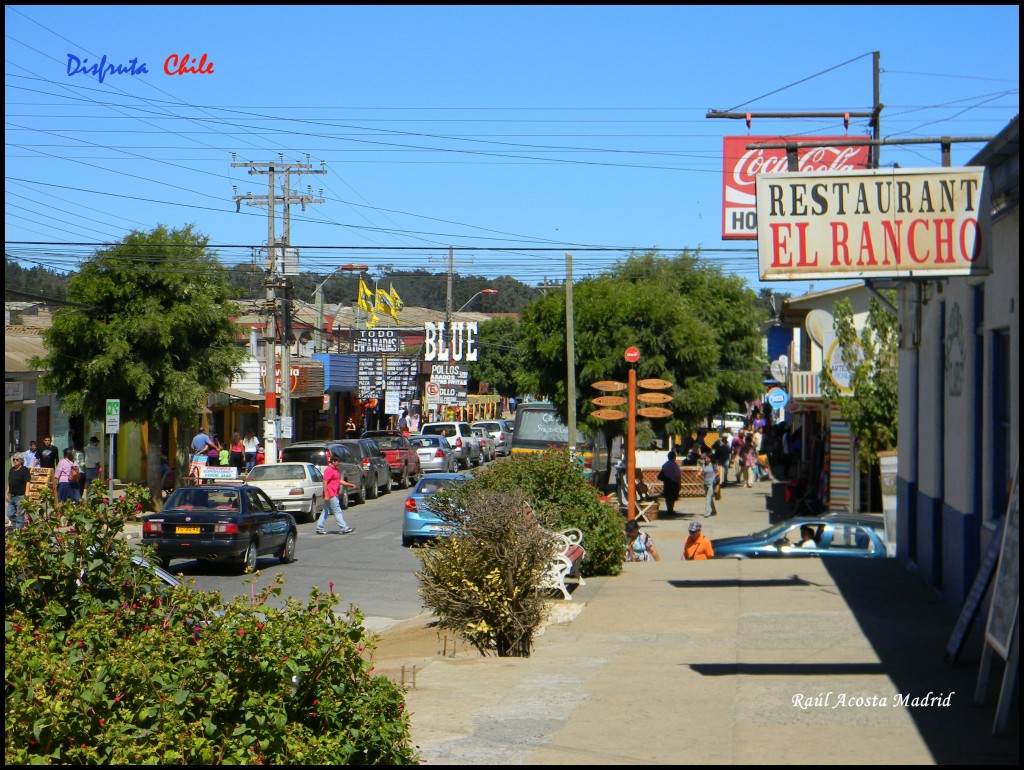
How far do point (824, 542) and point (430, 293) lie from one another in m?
132

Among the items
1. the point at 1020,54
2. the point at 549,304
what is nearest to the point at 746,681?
the point at 1020,54

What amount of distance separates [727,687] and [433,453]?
3443 cm

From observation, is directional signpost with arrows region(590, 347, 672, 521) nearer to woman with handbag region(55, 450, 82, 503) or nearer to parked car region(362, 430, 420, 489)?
woman with handbag region(55, 450, 82, 503)

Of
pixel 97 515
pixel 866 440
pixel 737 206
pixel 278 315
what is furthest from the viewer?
pixel 278 315

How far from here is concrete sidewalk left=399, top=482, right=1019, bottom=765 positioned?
7023 mm

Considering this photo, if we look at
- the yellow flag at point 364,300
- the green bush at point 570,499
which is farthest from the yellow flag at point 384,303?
the green bush at point 570,499

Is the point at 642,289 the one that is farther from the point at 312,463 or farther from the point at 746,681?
A: the point at 746,681

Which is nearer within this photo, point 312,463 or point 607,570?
point 607,570

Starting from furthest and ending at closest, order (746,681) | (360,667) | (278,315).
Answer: (278,315), (746,681), (360,667)

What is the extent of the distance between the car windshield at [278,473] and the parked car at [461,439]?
17.8 meters

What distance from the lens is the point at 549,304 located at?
112 ft

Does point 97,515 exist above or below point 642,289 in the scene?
below

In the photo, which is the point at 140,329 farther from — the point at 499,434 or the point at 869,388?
the point at 499,434

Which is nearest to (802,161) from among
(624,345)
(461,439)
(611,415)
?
(611,415)
